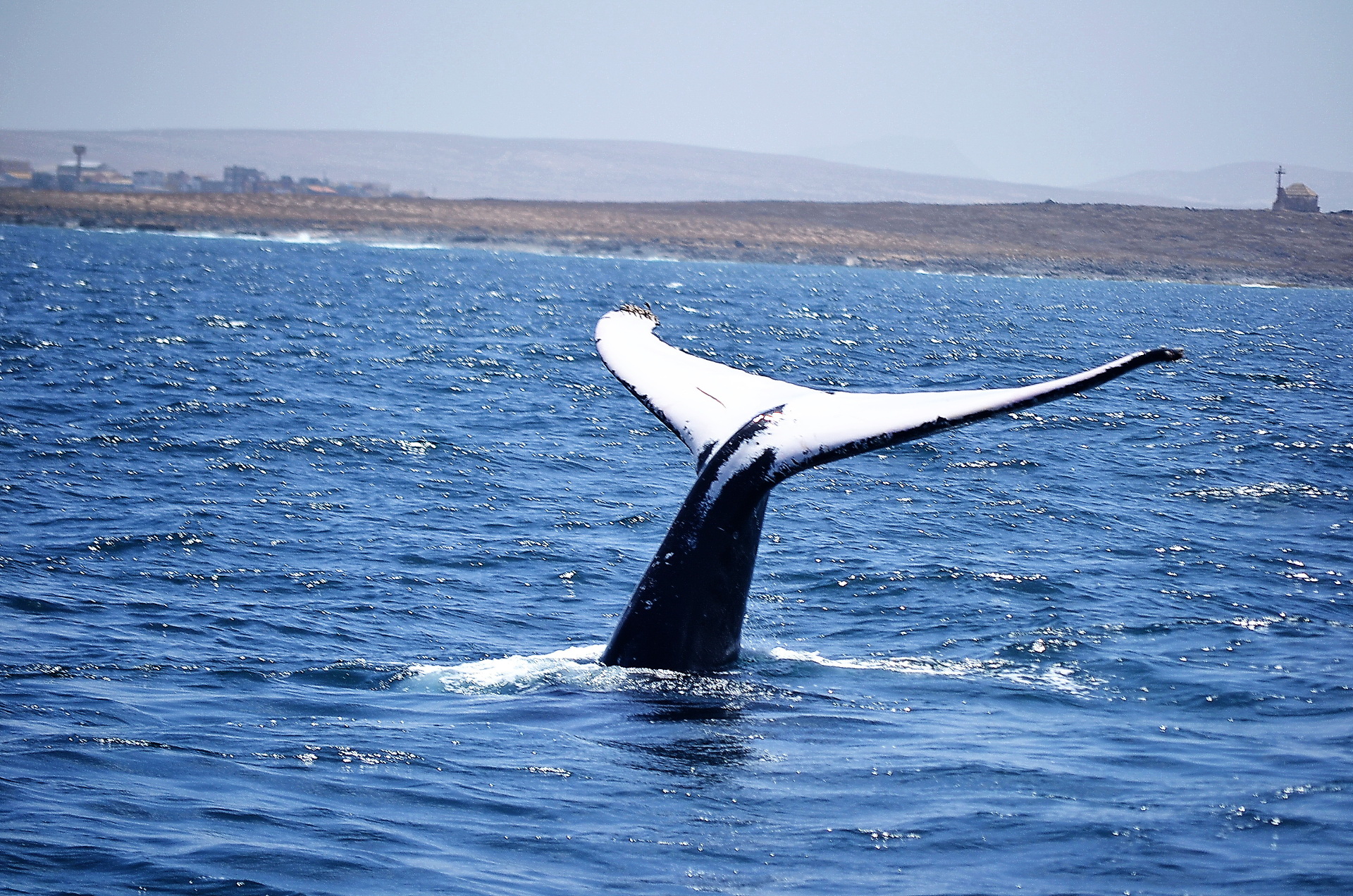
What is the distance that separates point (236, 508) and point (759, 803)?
9314 millimetres

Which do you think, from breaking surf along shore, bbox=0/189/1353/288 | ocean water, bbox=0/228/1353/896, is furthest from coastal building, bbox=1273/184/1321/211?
ocean water, bbox=0/228/1353/896

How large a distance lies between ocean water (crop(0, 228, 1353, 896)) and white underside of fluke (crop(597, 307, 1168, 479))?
151 centimetres

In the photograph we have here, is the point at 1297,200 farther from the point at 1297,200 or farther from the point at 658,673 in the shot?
the point at 658,673

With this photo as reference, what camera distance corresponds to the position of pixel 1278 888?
5422 millimetres

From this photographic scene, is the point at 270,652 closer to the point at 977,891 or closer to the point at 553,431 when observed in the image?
the point at 977,891

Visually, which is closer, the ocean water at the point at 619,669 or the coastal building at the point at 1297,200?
the ocean water at the point at 619,669

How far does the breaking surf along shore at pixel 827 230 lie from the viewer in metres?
138

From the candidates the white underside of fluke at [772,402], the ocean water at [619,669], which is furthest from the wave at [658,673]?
the white underside of fluke at [772,402]

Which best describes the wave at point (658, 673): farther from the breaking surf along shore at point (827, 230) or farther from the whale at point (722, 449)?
the breaking surf along shore at point (827, 230)

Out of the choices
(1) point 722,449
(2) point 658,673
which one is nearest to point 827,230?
(2) point 658,673

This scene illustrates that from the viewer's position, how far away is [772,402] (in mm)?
7383

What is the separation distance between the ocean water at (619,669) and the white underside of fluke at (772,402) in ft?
4.95

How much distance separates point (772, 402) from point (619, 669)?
1.91 m

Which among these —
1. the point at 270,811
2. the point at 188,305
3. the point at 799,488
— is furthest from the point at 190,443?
the point at 188,305
